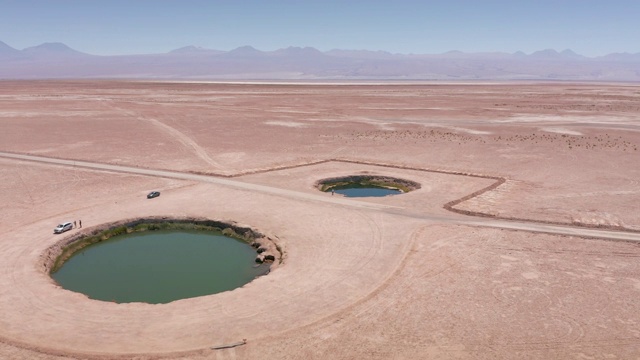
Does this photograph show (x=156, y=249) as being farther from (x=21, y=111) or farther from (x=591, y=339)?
(x=21, y=111)

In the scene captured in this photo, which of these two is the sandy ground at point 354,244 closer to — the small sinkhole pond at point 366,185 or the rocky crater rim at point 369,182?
the rocky crater rim at point 369,182

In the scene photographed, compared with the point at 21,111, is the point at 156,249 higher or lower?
lower

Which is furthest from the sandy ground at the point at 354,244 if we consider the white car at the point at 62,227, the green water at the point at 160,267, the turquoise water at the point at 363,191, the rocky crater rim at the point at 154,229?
the turquoise water at the point at 363,191

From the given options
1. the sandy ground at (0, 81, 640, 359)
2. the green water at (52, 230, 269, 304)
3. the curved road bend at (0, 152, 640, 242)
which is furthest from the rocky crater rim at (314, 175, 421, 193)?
the green water at (52, 230, 269, 304)

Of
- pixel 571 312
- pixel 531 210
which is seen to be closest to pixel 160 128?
pixel 531 210

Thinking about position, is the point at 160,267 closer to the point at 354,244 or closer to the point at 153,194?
the point at 354,244

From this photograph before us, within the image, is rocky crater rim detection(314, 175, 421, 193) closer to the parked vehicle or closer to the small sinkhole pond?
the small sinkhole pond

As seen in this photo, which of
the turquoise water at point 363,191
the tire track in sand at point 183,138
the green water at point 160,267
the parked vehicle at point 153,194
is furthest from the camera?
the tire track in sand at point 183,138
